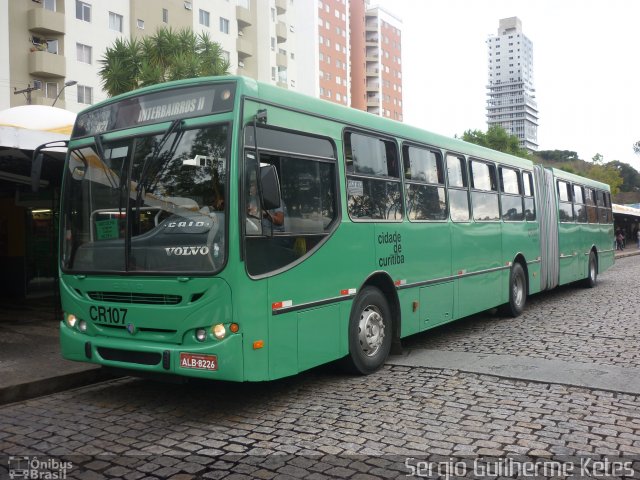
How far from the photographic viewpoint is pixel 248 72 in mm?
50969

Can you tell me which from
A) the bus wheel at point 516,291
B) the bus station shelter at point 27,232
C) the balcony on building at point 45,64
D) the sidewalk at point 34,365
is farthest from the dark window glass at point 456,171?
the balcony on building at point 45,64

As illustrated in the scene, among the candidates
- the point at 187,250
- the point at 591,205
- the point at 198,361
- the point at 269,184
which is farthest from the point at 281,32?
the point at 198,361

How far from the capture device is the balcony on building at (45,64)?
32688 millimetres

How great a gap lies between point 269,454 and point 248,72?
49100mm

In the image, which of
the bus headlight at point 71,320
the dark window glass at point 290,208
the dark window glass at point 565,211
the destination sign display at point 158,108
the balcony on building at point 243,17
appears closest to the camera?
the dark window glass at point 290,208

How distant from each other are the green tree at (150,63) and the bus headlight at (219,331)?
66.4 feet

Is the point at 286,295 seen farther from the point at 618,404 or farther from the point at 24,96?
the point at 24,96

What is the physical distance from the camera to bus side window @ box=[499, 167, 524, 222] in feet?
37.8

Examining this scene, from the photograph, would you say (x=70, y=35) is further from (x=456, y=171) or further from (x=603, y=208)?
(x=456, y=171)

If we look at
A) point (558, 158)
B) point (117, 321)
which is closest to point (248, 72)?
point (117, 321)

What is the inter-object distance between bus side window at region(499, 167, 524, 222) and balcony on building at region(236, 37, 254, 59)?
4031 centimetres

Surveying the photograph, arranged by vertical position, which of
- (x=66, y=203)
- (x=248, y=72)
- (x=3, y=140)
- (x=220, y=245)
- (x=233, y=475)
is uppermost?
(x=248, y=72)

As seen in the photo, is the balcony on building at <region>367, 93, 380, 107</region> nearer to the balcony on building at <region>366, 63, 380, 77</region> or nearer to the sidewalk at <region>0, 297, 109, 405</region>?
the balcony on building at <region>366, 63, 380, 77</region>

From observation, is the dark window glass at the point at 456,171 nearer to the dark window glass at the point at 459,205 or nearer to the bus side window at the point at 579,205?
the dark window glass at the point at 459,205
